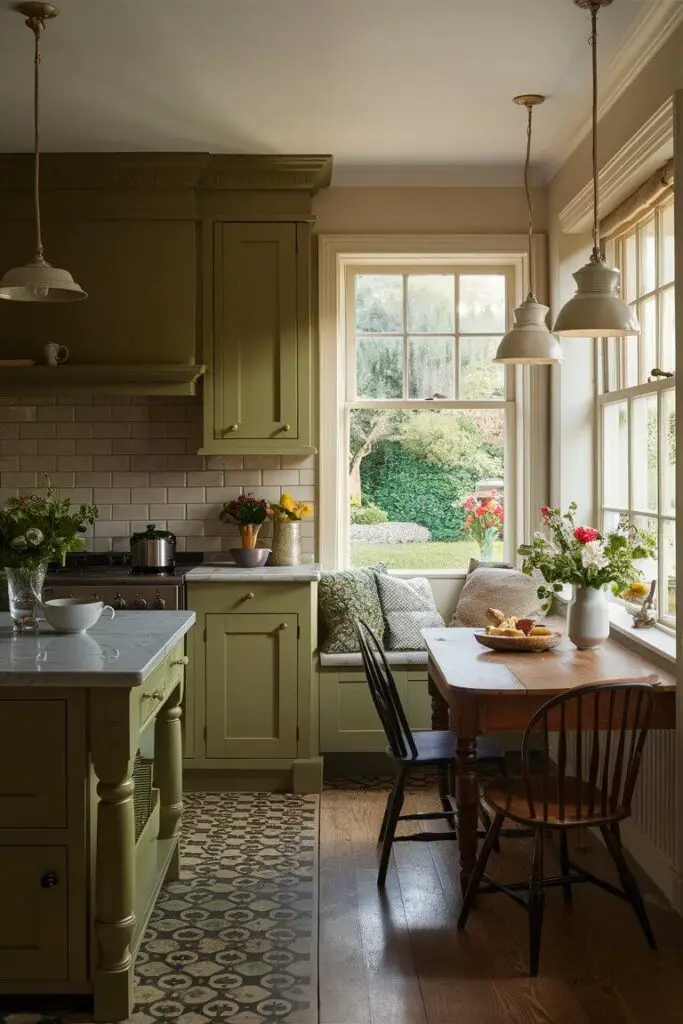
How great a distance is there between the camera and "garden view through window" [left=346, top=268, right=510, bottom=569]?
5.62 meters

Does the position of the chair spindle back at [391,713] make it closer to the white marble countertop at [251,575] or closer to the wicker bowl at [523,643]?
the wicker bowl at [523,643]

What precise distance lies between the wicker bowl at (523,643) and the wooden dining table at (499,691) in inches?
1.9

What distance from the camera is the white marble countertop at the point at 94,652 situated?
2684mm

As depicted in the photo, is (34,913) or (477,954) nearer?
(34,913)

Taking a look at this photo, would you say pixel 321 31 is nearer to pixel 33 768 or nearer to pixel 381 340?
pixel 381 340

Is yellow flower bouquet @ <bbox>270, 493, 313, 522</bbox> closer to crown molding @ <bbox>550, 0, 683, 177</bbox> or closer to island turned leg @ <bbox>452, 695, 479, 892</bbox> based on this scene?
island turned leg @ <bbox>452, 695, 479, 892</bbox>

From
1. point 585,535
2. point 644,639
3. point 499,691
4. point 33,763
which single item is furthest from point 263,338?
point 33,763

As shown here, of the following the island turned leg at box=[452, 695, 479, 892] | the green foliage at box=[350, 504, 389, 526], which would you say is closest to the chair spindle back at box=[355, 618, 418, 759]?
the island turned leg at box=[452, 695, 479, 892]

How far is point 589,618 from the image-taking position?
155 inches

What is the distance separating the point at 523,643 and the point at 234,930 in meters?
1.47

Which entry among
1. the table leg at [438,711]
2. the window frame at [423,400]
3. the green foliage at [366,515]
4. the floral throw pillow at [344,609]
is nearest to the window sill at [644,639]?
the table leg at [438,711]

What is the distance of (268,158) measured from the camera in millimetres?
5148

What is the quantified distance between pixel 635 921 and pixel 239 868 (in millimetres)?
1455

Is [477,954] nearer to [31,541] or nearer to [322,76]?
[31,541]
